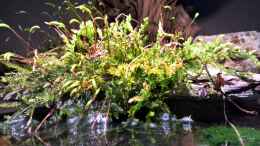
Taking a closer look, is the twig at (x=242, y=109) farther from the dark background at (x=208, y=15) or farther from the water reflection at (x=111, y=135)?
the dark background at (x=208, y=15)

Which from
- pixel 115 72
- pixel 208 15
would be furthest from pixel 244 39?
pixel 115 72

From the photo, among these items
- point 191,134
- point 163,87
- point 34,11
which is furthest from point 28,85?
point 34,11

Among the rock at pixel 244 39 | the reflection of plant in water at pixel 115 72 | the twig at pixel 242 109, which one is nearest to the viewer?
the twig at pixel 242 109

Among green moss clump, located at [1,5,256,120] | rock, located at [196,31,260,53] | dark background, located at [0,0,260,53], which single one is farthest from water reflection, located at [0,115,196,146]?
dark background, located at [0,0,260,53]

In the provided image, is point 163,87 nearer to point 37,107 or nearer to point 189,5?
point 37,107

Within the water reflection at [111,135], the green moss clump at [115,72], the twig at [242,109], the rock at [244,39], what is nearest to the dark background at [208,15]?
the rock at [244,39]

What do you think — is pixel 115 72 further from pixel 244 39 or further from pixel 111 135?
pixel 244 39
